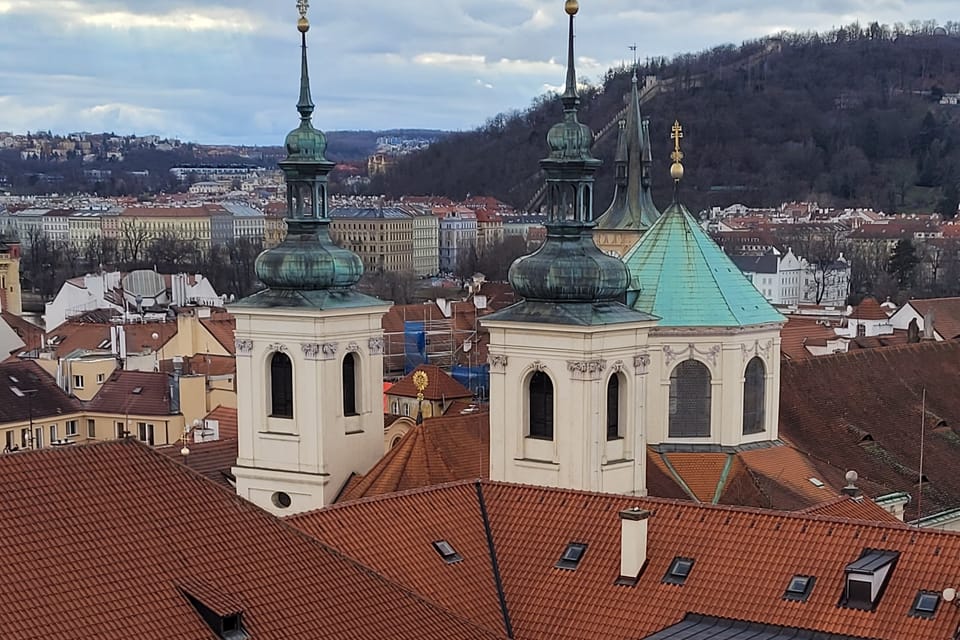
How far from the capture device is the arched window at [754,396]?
36906mm

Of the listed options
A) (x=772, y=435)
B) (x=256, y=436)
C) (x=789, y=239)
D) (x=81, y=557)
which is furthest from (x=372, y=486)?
(x=789, y=239)

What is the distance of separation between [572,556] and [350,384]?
10.4m

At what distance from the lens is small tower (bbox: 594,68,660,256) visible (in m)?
66.7

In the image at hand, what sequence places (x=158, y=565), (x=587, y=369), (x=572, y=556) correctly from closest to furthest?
(x=158, y=565), (x=572, y=556), (x=587, y=369)

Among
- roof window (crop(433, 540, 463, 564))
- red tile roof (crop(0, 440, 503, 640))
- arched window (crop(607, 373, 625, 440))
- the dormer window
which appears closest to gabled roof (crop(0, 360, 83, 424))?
arched window (crop(607, 373, 625, 440))

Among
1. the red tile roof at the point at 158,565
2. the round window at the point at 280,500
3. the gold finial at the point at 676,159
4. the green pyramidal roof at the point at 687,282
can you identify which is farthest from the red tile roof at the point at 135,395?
the red tile roof at the point at 158,565

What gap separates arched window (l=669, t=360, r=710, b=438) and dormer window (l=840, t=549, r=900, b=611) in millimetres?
12395

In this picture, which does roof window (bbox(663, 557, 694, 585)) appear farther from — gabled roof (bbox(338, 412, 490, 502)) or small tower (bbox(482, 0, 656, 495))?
gabled roof (bbox(338, 412, 490, 502))

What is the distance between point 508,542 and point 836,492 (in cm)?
1207

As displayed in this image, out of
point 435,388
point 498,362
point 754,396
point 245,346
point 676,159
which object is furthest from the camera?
point 435,388

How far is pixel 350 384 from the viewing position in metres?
36.1

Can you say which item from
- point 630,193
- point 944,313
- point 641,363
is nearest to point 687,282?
point 641,363

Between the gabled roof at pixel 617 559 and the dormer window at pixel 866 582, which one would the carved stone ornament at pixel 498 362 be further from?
the dormer window at pixel 866 582

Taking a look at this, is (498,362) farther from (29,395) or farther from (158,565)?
(29,395)
